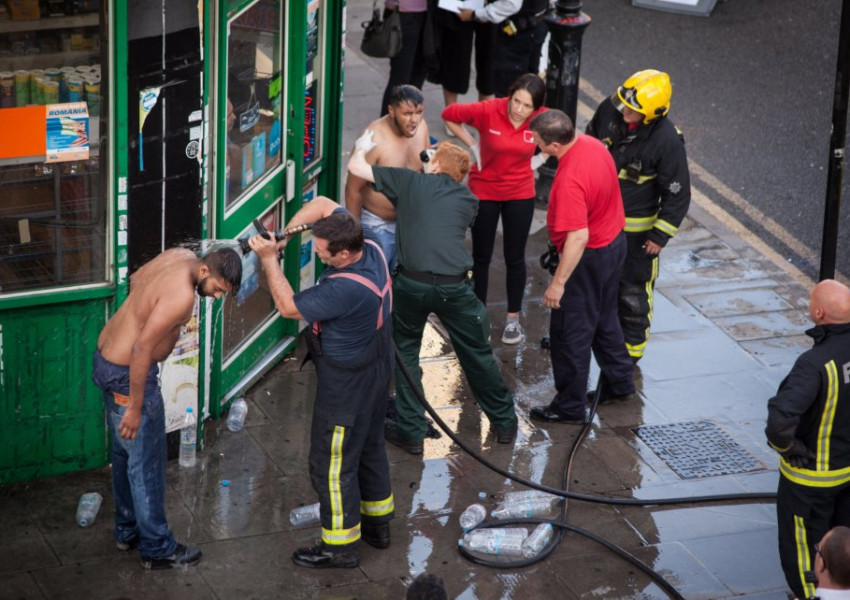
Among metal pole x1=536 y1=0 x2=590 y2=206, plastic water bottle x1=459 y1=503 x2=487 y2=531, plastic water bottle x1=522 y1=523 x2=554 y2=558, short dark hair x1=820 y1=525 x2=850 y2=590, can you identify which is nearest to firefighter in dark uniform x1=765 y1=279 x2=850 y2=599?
short dark hair x1=820 y1=525 x2=850 y2=590

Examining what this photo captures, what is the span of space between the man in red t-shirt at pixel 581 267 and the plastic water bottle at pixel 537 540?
1240 millimetres

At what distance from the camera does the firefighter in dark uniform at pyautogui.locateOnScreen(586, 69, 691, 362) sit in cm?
765

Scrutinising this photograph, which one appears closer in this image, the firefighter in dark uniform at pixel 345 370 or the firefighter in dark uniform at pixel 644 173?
the firefighter in dark uniform at pixel 345 370

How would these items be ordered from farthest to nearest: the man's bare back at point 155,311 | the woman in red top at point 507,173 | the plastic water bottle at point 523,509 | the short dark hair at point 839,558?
the woman in red top at point 507,173
the plastic water bottle at point 523,509
the man's bare back at point 155,311
the short dark hair at point 839,558

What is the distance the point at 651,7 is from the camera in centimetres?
1527

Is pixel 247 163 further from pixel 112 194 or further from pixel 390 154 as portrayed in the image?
pixel 112 194

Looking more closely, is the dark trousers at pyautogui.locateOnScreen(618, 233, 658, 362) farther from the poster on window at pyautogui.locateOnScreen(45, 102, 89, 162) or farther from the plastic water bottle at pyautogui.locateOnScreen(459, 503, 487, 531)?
the poster on window at pyautogui.locateOnScreen(45, 102, 89, 162)

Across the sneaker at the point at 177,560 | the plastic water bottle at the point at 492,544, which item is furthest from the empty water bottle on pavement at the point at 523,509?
the sneaker at the point at 177,560

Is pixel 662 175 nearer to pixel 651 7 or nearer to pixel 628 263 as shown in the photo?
pixel 628 263

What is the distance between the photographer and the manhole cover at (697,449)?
7.40m

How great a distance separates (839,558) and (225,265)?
2.84 meters

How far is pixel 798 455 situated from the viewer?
19.1 ft

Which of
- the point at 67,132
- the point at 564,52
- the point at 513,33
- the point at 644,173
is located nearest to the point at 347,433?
the point at 67,132

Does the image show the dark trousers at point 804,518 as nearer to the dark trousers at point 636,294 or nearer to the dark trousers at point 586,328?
the dark trousers at point 586,328
